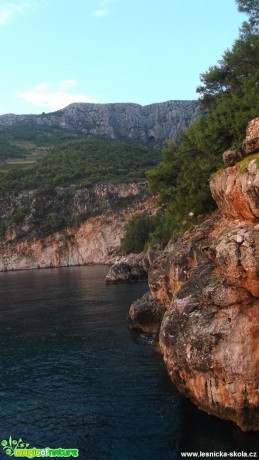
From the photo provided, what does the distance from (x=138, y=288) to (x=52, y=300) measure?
551 inches

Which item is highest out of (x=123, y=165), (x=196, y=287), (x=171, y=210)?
(x=123, y=165)

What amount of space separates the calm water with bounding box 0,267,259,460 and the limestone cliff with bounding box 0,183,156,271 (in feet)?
274

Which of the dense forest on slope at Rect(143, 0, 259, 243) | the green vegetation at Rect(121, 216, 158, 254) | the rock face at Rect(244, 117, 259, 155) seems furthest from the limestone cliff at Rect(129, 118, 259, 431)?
the green vegetation at Rect(121, 216, 158, 254)

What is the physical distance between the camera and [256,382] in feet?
59.2

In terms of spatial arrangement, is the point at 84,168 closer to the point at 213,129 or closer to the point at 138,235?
the point at 138,235

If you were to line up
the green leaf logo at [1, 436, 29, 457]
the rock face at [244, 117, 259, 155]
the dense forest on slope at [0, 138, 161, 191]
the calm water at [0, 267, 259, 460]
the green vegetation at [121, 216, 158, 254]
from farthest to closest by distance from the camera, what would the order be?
the dense forest on slope at [0, 138, 161, 191] → the green vegetation at [121, 216, 158, 254] → the rock face at [244, 117, 259, 155] → the green leaf logo at [1, 436, 29, 457] → the calm water at [0, 267, 259, 460]

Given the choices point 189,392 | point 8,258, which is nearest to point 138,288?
point 189,392

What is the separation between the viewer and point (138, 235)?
9375 centimetres

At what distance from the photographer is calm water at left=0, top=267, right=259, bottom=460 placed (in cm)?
1766

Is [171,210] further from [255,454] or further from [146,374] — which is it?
[255,454]

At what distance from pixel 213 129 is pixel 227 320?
1679 centimetres

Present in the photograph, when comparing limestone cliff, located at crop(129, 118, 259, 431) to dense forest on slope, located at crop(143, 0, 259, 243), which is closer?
limestone cliff, located at crop(129, 118, 259, 431)

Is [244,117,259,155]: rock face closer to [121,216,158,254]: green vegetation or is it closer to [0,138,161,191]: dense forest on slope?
[121,216,158,254]: green vegetation

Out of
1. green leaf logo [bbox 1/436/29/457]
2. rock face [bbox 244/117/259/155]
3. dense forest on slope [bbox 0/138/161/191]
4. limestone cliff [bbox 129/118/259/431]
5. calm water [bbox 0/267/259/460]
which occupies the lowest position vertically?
green leaf logo [bbox 1/436/29/457]
